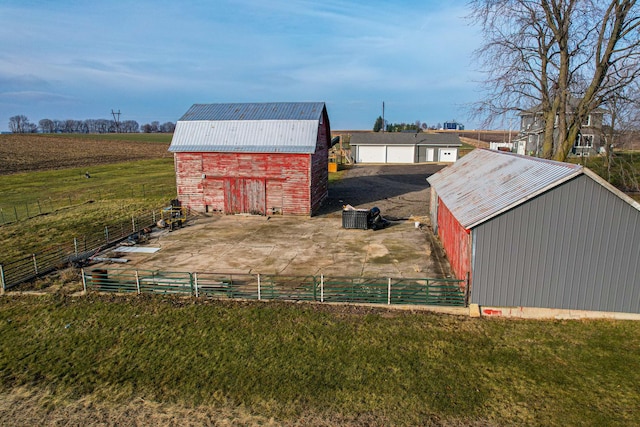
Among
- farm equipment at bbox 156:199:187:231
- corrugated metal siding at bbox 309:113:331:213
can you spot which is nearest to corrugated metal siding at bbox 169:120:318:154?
corrugated metal siding at bbox 309:113:331:213

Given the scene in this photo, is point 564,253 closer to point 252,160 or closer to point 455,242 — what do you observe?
point 455,242

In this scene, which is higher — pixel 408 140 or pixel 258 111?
pixel 258 111

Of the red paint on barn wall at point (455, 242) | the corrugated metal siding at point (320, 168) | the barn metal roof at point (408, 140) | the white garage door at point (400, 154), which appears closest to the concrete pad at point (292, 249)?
the red paint on barn wall at point (455, 242)

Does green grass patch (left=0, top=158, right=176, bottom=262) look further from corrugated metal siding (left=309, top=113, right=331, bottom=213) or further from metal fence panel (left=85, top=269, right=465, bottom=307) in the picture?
corrugated metal siding (left=309, top=113, right=331, bottom=213)

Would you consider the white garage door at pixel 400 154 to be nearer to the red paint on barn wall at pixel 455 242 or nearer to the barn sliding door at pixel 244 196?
the barn sliding door at pixel 244 196

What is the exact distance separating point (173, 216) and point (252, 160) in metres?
6.63

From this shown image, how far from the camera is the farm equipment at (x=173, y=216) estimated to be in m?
26.7

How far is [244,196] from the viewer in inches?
1183

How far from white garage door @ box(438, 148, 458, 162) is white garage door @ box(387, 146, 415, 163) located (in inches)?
164

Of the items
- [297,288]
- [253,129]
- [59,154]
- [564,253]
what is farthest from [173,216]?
[59,154]

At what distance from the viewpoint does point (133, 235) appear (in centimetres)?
2388

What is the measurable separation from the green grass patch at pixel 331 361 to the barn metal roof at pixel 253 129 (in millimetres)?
16236

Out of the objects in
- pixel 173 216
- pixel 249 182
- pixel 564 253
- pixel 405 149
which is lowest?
pixel 173 216

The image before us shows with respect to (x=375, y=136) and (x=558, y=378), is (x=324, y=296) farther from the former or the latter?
(x=375, y=136)
